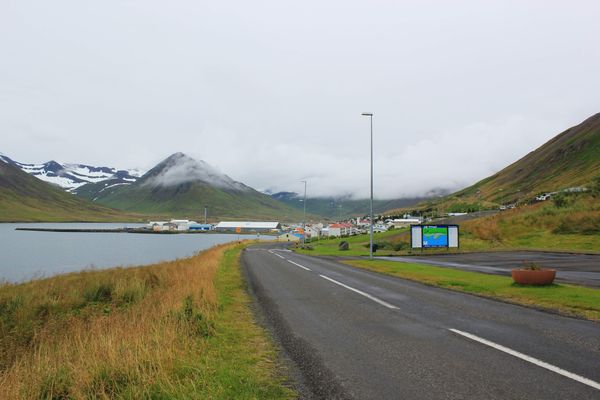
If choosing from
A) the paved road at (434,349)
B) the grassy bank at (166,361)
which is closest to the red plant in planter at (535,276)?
the paved road at (434,349)

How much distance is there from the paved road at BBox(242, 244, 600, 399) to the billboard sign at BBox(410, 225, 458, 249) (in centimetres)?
3458

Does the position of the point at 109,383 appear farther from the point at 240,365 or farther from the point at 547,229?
the point at 547,229

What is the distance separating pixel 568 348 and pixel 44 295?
→ 21.4 meters

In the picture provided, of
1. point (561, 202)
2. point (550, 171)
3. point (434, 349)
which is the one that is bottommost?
point (434, 349)

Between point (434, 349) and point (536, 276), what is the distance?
10.9 meters

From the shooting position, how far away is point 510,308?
12617 millimetres

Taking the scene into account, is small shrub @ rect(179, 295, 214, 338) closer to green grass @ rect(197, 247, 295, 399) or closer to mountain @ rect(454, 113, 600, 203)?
green grass @ rect(197, 247, 295, 399)

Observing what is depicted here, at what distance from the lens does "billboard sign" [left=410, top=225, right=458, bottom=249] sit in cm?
4769

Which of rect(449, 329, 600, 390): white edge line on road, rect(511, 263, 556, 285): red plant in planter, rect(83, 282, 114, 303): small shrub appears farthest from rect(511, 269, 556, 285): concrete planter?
rect(83, 282, 114, 303): small shrub

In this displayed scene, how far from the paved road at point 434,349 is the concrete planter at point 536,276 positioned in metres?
3.86

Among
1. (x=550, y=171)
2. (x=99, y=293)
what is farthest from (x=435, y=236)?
(x=550, y=171)

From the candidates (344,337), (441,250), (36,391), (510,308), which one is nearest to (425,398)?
(344,337)

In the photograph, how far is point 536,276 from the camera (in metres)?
16.7

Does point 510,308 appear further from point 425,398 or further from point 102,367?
point 102,367
